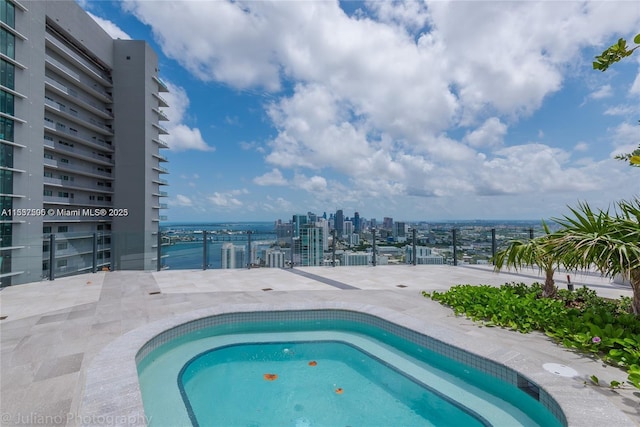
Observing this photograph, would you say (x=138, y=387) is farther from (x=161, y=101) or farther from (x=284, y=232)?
(x=161, y=101)

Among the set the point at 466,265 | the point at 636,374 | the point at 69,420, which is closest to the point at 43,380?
the point at 69,420

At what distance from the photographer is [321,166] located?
71.6ft

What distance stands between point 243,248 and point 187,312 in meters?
4.01

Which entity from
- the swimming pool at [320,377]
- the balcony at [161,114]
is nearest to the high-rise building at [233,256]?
the swimming pool at [320,377]

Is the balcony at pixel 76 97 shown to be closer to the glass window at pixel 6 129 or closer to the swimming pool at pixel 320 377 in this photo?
the glass window at pixel 6 129

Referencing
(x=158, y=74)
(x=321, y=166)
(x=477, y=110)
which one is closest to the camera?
(x=477, y=110)

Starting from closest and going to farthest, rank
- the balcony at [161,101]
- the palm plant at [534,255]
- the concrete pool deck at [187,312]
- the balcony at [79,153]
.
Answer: the concrete pool deck at [187,312] < the palm plant at [534,255] < the balcony at [79,153] < the balcony at [161,101]

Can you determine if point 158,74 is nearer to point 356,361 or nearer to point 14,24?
point 14,24

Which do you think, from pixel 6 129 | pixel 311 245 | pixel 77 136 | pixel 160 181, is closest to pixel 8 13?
pixel 6 129

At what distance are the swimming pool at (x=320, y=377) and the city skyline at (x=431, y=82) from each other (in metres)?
2.35

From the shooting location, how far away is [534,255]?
3.84 meters

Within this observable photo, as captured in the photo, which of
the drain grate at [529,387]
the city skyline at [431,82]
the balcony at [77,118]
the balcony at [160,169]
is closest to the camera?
the drain grate at [529,387]

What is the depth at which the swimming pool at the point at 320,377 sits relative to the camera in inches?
91.9

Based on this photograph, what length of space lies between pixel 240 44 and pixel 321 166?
41.7ft
